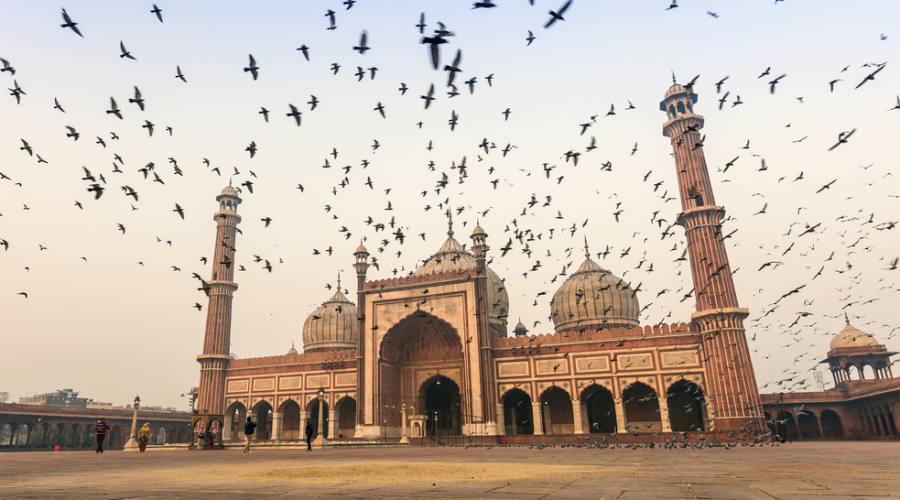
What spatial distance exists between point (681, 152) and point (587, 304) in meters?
13.6

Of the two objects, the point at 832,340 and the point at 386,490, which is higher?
the point at 832,340

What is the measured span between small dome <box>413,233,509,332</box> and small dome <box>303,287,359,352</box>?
29.1 feet

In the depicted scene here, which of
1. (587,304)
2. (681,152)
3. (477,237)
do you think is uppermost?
(681,152)

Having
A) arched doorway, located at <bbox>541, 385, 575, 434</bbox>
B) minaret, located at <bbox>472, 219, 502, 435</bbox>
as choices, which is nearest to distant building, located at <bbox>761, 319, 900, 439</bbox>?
arched doorway, located at <bbox>541, 385, 575, 434</bbox>

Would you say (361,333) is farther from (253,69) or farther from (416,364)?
(253,69)

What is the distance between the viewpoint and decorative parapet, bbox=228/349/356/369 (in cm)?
4169

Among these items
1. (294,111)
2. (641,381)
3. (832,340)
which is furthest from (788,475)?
(832,340)

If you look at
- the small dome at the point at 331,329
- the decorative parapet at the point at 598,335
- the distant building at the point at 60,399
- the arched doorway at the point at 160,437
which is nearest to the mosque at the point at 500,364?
the decorative parapet at the point at 598,335

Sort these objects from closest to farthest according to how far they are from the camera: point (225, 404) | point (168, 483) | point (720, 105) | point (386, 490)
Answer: point (386, 490) < point (168, 483) < point (720, 105) < point (225, 404)

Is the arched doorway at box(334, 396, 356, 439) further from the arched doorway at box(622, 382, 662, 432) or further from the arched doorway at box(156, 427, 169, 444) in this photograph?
the arched doorway at box(156, 427, 169, 444)

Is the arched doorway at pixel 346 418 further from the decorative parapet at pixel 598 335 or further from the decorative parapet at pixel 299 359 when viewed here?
the decorative parapet at pixel 598 335

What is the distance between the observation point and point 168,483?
22.6ft

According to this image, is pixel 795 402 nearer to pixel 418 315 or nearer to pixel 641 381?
pixel 641 381

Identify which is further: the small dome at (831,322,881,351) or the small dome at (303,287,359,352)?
the small dome at (303,287,359,352)
